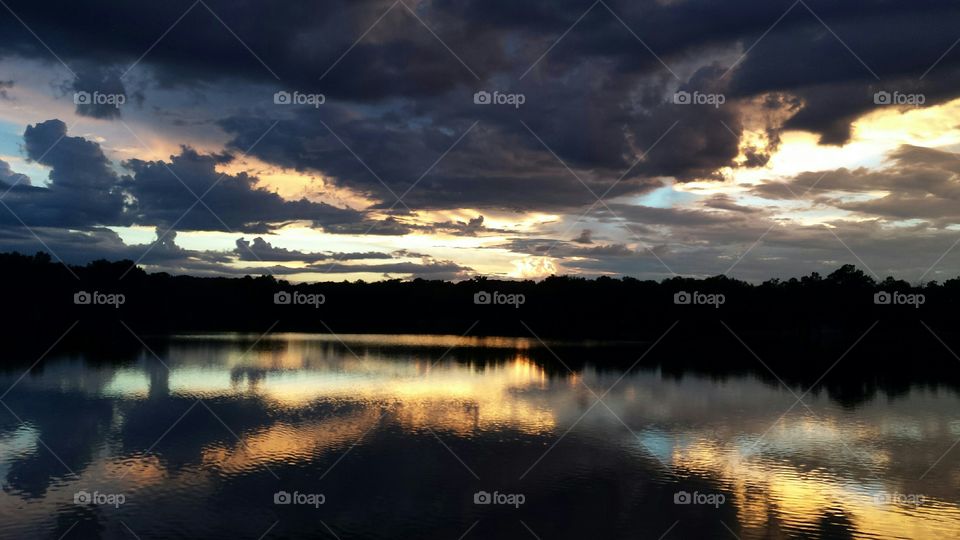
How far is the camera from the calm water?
26.5 meters

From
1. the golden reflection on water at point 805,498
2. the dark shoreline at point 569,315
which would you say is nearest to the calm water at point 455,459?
the golden reflection on water at point 805,498

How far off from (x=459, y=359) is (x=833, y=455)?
48.8 metres

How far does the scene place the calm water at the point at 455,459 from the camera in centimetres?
2655

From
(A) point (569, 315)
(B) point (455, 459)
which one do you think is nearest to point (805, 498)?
(B) point (455, 459)

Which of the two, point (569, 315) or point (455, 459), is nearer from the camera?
point (455, 459)

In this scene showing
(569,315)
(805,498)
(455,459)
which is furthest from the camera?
(569,315)

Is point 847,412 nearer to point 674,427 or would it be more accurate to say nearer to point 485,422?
point 674,427

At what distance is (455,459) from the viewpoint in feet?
117

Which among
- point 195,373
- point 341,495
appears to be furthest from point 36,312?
point 341,495

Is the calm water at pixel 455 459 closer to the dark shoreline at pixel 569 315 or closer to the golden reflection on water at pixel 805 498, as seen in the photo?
the golden reflection on water at pixel 805 498

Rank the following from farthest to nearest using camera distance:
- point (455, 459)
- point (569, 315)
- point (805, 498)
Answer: point (569, 315) < point (455, 459) < point (805, 498)

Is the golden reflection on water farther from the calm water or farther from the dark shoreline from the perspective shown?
the dark shoreline

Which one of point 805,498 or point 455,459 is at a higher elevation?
point 455,459

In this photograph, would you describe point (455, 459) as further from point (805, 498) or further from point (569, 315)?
point (569, 315)
